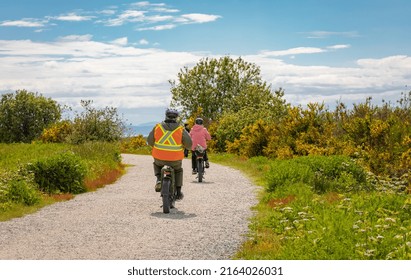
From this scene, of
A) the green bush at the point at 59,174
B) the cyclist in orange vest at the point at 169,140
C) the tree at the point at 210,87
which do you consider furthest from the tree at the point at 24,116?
the cyclist in orange vest at the point at 169,140

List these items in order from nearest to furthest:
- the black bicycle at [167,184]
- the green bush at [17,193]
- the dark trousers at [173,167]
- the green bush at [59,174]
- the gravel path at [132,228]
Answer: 1. the gravel path at [132,228]
2. the black bicycle at [167,184]
3. the dark trousers at [173,167]
4. the green bush at [17,193]
5. the green bush at [59,174]

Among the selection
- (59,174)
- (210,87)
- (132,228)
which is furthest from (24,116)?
(132,228)

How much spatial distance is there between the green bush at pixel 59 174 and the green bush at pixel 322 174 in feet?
19.7

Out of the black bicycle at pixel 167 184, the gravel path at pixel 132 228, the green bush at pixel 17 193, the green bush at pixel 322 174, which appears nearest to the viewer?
the gravel path at pixel 132 228

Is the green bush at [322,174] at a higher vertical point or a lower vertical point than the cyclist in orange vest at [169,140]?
lower

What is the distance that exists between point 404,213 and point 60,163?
10.3 metres

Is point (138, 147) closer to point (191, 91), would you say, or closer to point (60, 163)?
point (191, 91)

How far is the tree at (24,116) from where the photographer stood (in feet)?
268

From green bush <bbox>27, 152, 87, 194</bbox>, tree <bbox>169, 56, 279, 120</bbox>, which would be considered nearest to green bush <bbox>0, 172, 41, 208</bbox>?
green bush <bbox>27, 152, 87, 194</bbox>

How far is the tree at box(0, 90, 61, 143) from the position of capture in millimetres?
81750

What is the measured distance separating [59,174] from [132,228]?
6.53m

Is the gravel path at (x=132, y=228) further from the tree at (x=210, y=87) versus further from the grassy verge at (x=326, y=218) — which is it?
the tree at (x=210, y=87)

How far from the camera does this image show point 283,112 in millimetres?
41562
